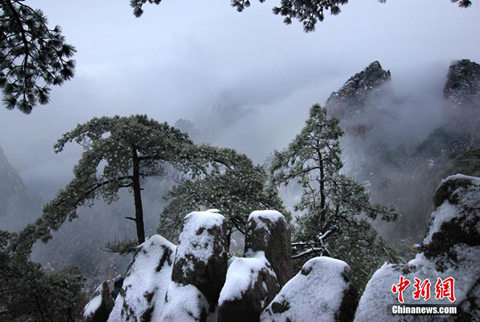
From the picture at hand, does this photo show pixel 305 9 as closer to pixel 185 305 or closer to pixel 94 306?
pixel 185 305

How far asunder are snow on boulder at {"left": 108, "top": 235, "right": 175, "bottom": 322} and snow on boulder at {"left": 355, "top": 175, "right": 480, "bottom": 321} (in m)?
5.13

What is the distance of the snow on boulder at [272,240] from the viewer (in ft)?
23.2

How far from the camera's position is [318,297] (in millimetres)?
4973

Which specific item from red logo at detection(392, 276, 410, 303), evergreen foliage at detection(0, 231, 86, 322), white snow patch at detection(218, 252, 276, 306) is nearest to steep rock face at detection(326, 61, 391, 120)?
evergreen foliage at detection(0, 231, 86, 322)

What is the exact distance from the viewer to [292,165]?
12.5m

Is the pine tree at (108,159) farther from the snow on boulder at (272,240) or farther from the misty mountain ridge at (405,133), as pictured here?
the misty mountain ridge at (405,133)

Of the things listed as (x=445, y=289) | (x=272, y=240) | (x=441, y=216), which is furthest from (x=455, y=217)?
(x=272, y=240)

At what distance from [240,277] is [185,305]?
5.02ft

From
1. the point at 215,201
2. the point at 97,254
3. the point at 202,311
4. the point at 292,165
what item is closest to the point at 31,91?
the point at 202,311

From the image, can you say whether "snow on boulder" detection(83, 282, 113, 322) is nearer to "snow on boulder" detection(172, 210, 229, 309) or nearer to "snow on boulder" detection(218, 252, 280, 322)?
"snow on boulder" detection(172, 210, 229, 309)

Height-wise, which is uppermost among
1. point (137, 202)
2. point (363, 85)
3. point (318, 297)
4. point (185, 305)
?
point (363, 85)

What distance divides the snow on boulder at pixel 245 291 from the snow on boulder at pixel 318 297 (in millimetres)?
284

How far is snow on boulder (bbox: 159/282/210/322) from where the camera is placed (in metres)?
6.03

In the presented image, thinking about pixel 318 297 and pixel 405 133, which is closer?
pixel 318 297
